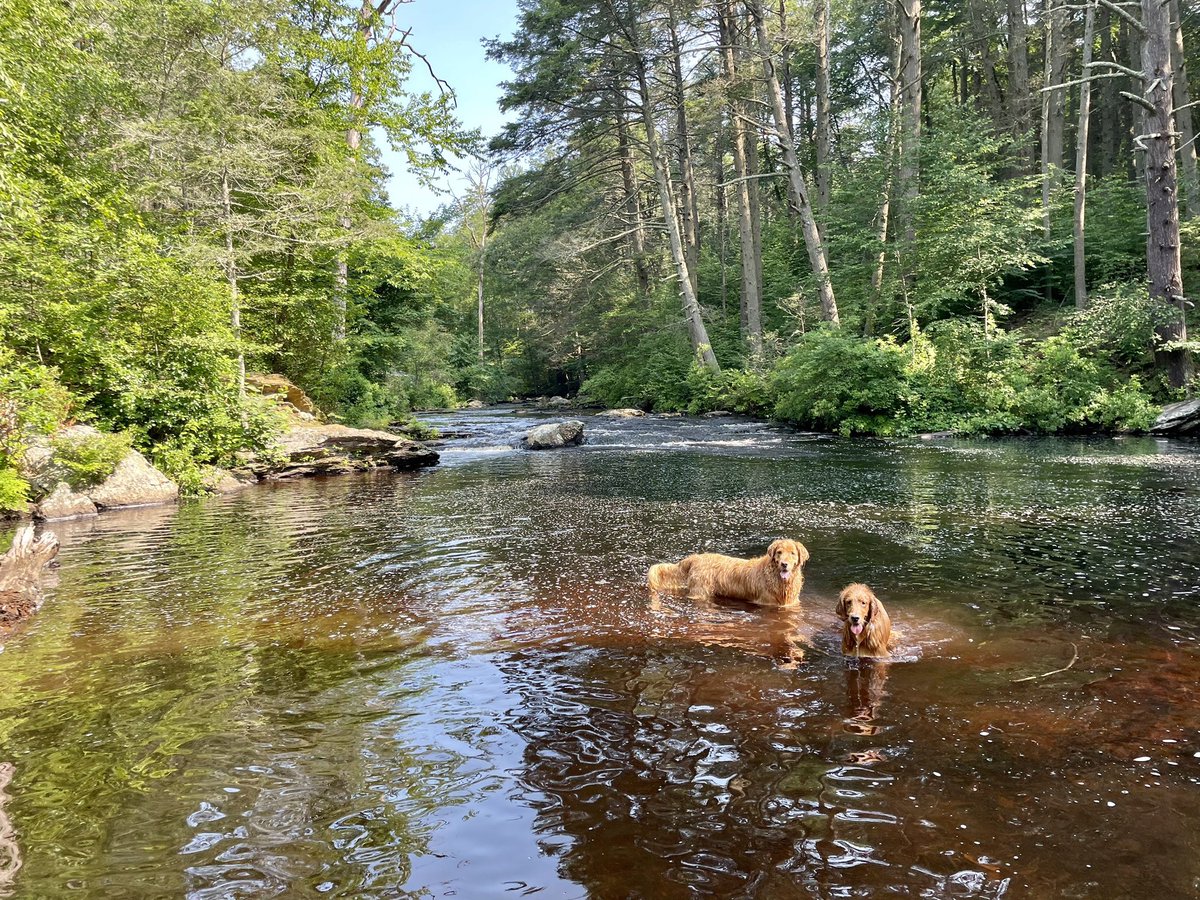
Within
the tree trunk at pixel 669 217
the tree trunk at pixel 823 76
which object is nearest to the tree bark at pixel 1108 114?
the tree trunk at pixel 823 76

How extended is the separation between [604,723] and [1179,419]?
17617mm

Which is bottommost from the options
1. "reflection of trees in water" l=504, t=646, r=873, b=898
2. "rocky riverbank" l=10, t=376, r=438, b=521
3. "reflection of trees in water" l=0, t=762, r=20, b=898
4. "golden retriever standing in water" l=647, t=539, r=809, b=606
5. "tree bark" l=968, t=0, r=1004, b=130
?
"reflection of trees in water" l=504, t=646, r=873, b=898

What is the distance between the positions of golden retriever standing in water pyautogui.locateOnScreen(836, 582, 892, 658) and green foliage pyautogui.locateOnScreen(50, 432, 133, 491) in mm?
12004

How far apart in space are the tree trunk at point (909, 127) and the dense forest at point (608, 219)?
0.10m

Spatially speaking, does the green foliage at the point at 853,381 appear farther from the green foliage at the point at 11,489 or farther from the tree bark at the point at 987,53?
the green foliage at the point at 11,489

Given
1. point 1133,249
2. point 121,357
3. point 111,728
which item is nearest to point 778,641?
point 111,728

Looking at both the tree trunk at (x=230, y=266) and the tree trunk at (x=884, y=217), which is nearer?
the tree trunk at (x=230, y=266)

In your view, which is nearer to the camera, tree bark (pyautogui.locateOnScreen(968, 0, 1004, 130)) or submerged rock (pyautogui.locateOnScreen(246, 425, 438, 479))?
submerged rock (pyautogui.locateOnScreen(246, 425, 438, 479))

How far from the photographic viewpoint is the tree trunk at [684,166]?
27422mm

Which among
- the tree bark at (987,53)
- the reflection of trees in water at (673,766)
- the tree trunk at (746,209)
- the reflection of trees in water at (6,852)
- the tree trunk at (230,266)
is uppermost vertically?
the tree bark at (987,53)

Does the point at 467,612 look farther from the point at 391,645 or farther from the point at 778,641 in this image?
the point at 778,641

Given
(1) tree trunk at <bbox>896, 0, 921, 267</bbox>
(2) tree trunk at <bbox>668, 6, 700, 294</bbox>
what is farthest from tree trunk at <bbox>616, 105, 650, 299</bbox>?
(1) tree trunk at <bbox>896, 0, 921, 267</bbox>

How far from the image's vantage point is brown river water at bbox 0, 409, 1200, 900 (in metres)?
2.61

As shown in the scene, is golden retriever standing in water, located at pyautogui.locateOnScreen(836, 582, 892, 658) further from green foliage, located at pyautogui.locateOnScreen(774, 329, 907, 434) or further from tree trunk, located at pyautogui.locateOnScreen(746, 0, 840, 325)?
tree trunk, located at pyautogui.locateOnScreen(746, 0, 840, 325)
